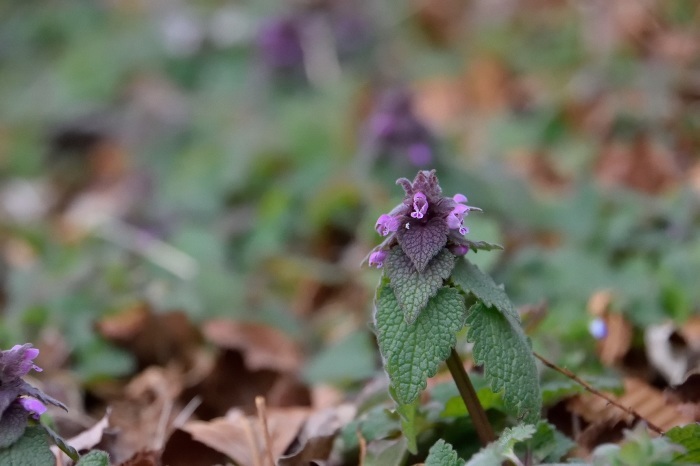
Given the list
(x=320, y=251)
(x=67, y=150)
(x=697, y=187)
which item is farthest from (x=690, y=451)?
(x=67, y=150)

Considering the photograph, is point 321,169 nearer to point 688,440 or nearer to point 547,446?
point 547,446

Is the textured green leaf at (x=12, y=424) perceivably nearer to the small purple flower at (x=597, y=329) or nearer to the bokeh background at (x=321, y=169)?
the bokeh background at (x=321, y=169)

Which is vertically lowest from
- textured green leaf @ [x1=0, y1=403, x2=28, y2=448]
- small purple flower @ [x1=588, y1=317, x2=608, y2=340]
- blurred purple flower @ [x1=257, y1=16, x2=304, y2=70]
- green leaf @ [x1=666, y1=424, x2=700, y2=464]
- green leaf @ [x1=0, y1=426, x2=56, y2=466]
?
green leaf @ [x1=666, y1=424, x2=700, y2=464]

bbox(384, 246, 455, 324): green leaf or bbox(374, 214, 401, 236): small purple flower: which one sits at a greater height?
bbox(374, 214, 401, 236): small purple flower

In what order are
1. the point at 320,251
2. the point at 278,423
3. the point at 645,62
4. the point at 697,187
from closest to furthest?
A: 1. the point at 278,423
2. the point at 697,187
3. the point at 320,251
4. the point at 645,62

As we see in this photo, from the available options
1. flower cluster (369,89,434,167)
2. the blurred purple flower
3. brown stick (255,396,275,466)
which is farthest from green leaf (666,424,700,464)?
the blurred purple flower

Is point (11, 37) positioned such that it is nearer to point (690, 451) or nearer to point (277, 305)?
point (277, 305)

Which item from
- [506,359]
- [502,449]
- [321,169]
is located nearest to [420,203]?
[506,359]

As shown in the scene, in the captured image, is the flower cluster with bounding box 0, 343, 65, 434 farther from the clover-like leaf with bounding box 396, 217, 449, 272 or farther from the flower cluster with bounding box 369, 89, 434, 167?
the flower cluster with bounding box 369, 89, 434, 167
